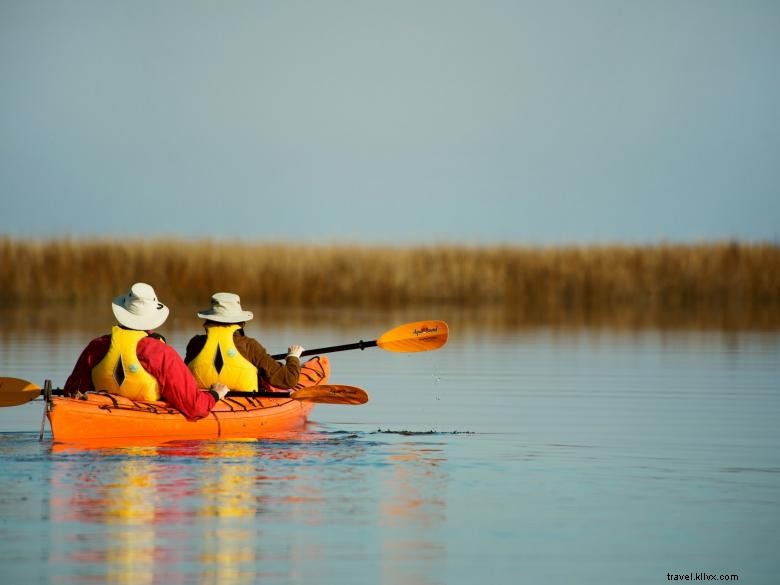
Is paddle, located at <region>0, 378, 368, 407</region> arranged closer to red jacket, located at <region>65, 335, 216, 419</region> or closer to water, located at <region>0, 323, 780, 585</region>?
water, located at <region>0, 323, 780, 585</region>

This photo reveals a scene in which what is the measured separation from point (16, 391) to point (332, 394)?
2.33 m

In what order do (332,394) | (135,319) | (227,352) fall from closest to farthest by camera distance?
1. (135,319)
2. (227,352)
3. (332,394)

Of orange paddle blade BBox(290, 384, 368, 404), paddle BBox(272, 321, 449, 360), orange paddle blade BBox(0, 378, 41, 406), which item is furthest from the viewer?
paddle BBox(272, 321, 449, 360)

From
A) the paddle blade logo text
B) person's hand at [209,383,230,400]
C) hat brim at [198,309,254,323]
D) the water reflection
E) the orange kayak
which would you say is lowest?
the water reflection

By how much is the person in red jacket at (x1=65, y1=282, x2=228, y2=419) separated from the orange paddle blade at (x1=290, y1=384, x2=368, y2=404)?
1.32m

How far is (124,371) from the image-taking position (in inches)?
387

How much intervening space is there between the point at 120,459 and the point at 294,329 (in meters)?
11.6

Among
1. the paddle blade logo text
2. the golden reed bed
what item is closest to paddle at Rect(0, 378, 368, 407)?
the paddle blade logo text

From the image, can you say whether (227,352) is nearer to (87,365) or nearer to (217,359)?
(217,359)

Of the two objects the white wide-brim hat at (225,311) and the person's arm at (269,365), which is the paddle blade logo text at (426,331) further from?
the white wide-brim hat at (225,311)

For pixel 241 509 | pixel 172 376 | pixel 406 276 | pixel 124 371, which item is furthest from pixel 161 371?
pixel 406 276

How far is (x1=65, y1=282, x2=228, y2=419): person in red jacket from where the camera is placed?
976cm

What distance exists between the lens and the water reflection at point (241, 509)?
20.7 ft

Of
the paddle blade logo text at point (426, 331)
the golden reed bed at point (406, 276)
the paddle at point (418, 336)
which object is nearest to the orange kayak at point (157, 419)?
the paddle at point (418, 336)
